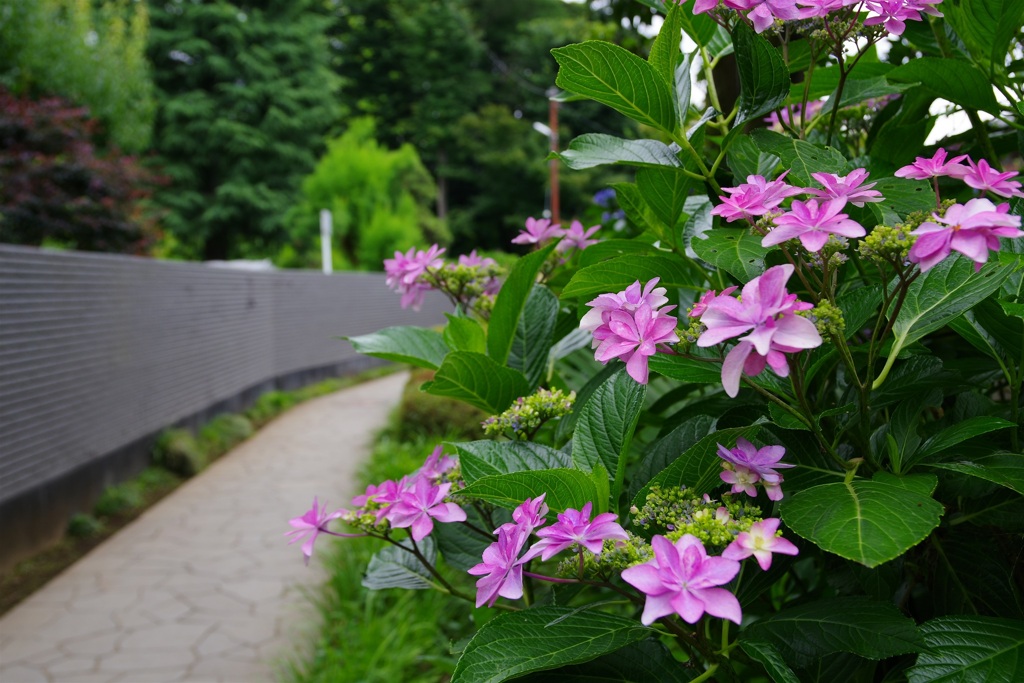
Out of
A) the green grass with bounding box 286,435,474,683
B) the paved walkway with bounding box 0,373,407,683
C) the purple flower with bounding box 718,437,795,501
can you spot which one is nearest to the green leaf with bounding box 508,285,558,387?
the purple flower with bounding box 718,437,795,501

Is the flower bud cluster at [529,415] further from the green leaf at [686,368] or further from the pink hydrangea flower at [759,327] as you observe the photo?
the pink hydrangea flower at [759,327]

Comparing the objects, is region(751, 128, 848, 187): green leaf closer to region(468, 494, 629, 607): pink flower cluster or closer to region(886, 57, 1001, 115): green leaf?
region(886, 57, 1001, 115): green leaf

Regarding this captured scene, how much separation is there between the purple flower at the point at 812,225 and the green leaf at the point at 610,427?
193 mm

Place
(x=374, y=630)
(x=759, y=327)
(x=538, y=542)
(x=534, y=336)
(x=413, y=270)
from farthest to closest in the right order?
(x=374, y=630), (x=413, y=270), (x=534, y=336), (x=538, y=542), (x=759, y=327)

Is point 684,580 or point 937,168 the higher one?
point 937,168

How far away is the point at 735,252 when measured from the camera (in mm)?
656

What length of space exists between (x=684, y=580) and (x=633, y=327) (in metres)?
0.18

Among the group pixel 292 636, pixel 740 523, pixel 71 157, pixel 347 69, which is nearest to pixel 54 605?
A: pixel 292 636

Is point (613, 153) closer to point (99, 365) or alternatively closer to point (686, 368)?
point (686, 368)

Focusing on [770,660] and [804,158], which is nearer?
[770,660]

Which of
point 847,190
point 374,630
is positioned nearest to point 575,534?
point 847,190

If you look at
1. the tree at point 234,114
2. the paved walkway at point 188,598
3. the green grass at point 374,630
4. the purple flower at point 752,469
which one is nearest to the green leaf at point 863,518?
the purple flower at point 752,469

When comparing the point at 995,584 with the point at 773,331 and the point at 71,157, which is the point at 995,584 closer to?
the point at 773,331

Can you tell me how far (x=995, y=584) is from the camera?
0.76 meters
